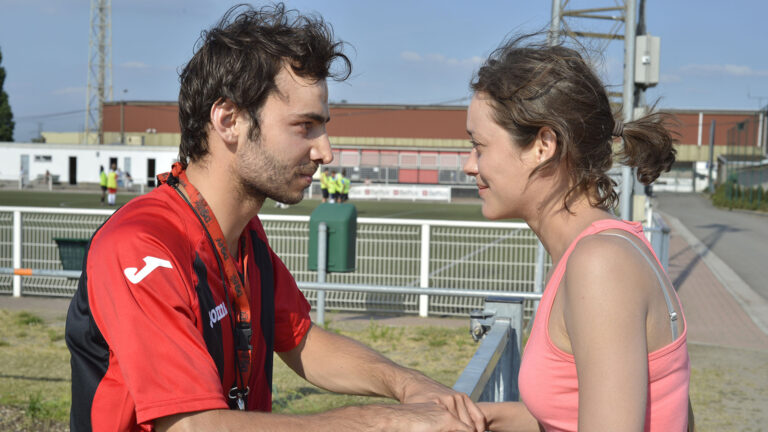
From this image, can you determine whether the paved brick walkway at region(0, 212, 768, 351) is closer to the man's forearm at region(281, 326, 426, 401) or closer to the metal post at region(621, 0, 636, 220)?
the metal post at region(621, 0, 636, 220)

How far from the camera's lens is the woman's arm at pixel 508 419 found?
216cm

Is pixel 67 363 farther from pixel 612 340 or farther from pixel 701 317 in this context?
pixel 701 317

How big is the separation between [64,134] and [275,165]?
90.6 meters

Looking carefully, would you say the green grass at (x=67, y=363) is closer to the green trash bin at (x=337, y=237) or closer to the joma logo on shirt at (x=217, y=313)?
the green trash bin at (x=337, y=237)

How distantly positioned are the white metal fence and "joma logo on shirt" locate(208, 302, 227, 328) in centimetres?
735

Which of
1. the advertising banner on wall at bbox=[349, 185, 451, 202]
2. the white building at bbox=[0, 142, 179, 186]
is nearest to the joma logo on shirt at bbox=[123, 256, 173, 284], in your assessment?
the advertising banner on wall at bbox=[349, 185, 451, 202]

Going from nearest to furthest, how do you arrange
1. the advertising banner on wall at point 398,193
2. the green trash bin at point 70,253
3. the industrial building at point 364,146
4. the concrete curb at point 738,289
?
1. the green trash bin at point 70,253
2. the concrete curb at point 738,289
3. the advertising banner on wall at point 398,193
4. the industrial building at point 364,146

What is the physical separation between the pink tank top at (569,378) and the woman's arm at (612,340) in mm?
127

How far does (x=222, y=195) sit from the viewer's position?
6.86 ft

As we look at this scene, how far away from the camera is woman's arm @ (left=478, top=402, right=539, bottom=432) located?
85.0 inches

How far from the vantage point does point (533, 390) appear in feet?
5.84

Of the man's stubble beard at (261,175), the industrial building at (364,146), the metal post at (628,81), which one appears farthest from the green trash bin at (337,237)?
the industrial building at (364,146)

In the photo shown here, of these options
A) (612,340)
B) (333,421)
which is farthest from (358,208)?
(612,340)

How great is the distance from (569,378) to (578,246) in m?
0.30
